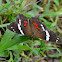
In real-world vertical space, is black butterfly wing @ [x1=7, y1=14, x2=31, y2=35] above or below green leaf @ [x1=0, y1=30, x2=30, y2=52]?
above

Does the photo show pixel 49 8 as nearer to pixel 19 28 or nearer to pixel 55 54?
pixel 55 54

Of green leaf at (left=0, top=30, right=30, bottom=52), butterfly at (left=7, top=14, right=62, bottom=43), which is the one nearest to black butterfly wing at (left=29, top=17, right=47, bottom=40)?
butterfly at (left=7, top=14, right=62, bottom=43)

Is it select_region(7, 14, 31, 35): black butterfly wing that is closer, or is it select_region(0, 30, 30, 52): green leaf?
select_region(7, 14, 31, 35): black butterfly wing

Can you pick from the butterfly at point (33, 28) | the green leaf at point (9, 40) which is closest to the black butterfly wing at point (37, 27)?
the butterfly at point (33, 28)

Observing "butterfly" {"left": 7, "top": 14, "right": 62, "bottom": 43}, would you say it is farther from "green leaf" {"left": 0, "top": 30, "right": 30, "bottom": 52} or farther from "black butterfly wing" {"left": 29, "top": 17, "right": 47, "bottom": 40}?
"green leaf" {"left": 0, "top": 30, "right": 30, "bottom": 52}

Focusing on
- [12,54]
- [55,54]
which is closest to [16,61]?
[12,54]

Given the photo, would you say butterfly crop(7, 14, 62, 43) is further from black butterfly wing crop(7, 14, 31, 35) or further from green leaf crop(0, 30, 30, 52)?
green leaf crop(0, 30, 30, 52)

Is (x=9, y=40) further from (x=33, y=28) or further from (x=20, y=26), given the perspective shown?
(x=33, y=28)

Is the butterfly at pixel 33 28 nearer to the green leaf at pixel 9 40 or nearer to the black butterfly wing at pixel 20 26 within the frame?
the black butterfly wing at pixel 20 26
